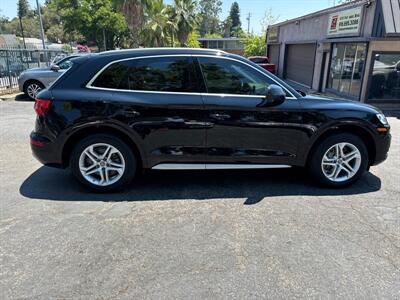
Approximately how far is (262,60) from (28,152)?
62.6 feet

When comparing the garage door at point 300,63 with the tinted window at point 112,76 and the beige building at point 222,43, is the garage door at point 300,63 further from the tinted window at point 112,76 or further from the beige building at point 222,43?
the beige building at point 222,43

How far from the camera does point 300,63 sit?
19.1m

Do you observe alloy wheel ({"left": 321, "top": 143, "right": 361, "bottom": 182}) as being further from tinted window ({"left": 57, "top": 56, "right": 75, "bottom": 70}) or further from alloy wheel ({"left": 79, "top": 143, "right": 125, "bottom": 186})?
tinted window ({"left": 57, "top": 56, "right": 75, "bottom": 70})

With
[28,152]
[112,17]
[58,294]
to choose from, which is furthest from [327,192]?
[112,17]

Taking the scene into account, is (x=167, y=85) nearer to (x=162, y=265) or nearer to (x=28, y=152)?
(x=162, y=265)

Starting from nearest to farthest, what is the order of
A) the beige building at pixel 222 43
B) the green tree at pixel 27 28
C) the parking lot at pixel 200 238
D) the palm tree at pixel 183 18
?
the parking lot at pixel 200 238
the palm tree at pixel 183 18
the beige building at pixel 222 43
the green tree at pixel 27 28

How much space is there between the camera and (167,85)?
3865mm

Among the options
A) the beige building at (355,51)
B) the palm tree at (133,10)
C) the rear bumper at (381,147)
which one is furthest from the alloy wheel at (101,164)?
the palm tree at (133,10)

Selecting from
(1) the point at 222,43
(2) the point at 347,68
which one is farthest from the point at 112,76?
(1) the point at 222,43

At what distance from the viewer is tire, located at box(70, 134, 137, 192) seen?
152 inches

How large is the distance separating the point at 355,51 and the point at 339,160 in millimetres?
9906

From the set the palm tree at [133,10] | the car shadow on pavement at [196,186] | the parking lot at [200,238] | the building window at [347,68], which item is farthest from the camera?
the palm tree at [133,10]

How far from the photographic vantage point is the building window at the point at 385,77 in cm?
1116

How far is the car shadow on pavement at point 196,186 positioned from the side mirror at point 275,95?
1126mm
